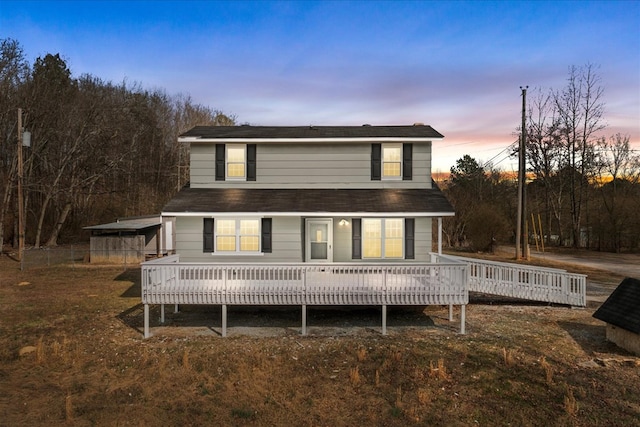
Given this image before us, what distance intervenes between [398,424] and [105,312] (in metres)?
10.6

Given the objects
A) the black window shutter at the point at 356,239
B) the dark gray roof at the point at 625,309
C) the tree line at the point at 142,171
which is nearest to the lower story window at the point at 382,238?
the black window shutter at the point at 356,239

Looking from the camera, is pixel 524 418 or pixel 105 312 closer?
pixel 524 418

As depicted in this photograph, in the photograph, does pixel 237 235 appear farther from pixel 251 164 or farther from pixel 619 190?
pixel 619 190

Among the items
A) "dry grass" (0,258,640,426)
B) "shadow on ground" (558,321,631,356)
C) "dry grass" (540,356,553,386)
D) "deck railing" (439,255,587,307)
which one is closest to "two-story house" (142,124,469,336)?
"dry grass" (0,258,640,426)

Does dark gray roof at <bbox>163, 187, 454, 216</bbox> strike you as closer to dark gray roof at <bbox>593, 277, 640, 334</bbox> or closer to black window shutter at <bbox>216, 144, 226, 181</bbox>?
black window shutter at <bbox>216, 144, 226, 181</bbox>

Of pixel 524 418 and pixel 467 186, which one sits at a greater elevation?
pixel 467 186

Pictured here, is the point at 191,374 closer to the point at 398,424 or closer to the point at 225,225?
the point at 398,424

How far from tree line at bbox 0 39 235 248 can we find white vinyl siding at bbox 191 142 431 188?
54.3ft

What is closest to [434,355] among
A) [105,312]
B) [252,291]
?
[252,291]

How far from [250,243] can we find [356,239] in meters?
3.85

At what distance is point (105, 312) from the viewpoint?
40.8 ft

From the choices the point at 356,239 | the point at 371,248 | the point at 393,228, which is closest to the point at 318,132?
the point at 356,239

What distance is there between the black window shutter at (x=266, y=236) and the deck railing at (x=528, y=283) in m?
5.95

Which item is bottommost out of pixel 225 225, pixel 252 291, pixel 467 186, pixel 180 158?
pixel 252 291
